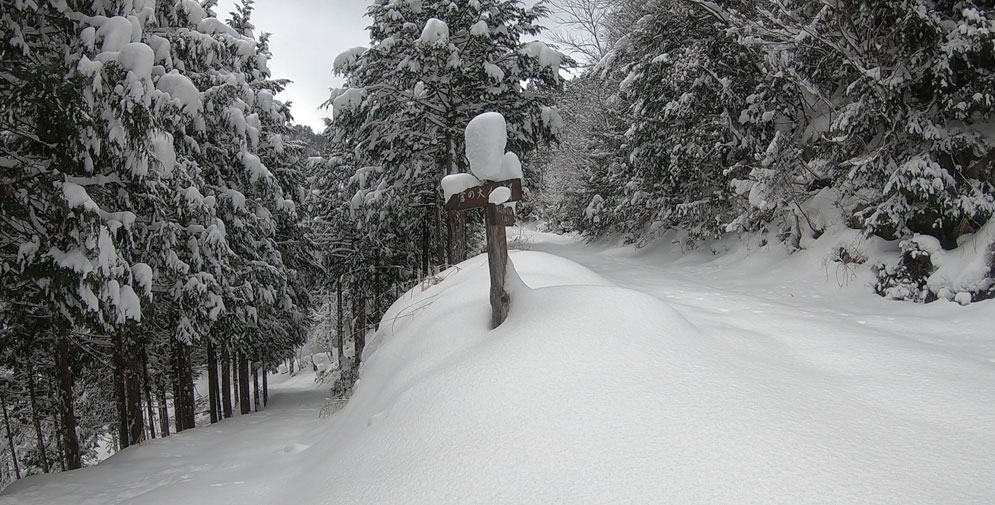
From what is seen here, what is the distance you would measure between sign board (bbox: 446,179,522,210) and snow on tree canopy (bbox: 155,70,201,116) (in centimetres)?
477

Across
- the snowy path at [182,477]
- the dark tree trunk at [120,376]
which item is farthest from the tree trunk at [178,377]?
the snowy path at [182,477]

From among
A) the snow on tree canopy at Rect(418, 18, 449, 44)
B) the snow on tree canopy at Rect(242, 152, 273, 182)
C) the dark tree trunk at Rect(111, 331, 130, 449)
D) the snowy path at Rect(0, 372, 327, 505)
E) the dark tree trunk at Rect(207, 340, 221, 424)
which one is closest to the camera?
the snowy path at Rect(0, 372, 327, 505)

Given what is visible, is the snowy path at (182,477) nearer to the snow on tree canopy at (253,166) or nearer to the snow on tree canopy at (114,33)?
the snow on tree canopy at (114,33)

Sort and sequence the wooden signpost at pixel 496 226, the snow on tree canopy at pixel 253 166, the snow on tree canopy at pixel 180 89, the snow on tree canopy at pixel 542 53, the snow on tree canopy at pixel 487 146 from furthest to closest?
the snow on tree canopy at pixel 542 53
the snow on tree canopy at pixel 253 166
the snow on tree canopy at pixel 180 89
the wooden signpost at pixel 496 226
the snow on tree canopy at pixel 487 146

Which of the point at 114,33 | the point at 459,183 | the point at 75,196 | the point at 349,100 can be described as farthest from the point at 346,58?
the point at 459,183

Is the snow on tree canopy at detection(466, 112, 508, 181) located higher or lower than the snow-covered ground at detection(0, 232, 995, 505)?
higher

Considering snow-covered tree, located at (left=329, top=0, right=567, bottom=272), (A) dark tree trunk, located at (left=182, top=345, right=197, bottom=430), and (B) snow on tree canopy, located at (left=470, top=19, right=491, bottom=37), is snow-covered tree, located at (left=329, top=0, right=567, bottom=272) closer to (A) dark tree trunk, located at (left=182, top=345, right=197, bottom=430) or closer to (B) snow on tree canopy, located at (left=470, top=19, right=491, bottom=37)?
(B) snow on tree canopy, located at (left=470, top=19, right=491, bottom=37)

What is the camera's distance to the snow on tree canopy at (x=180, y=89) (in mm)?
6609

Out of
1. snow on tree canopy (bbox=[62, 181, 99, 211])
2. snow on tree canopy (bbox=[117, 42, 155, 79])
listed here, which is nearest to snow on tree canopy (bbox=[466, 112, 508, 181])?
snow on tree canopy (bbox=[117, 42, 155, 79])

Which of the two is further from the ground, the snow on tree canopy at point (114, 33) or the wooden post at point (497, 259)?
the snow on tree canopy at point (114, 33)

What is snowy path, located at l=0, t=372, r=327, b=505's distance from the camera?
4.39m

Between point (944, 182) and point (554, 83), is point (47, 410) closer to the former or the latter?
point (554, 83)

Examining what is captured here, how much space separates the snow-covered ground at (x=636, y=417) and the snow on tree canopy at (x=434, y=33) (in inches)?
274

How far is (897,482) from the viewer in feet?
6.14
